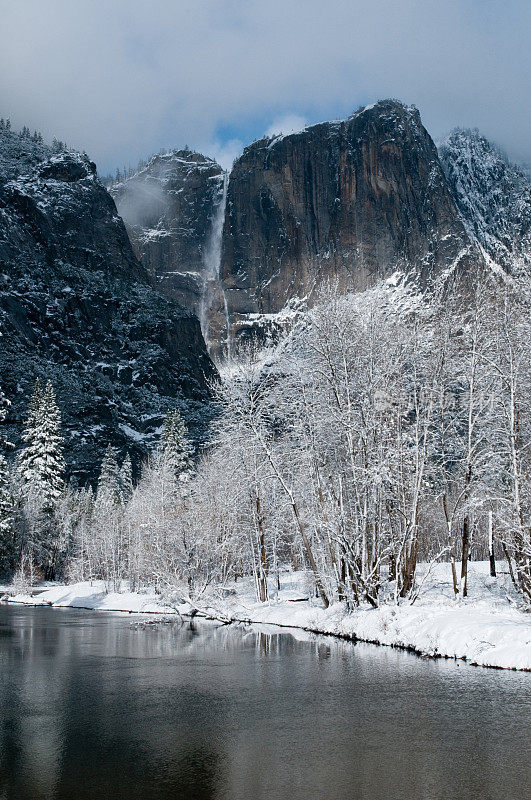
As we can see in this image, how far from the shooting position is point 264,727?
43.3 feet

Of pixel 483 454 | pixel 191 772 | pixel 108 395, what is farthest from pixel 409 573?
pixel 108 395

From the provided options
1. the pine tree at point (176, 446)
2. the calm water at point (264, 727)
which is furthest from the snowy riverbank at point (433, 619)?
the pine tree at point (176, 446)

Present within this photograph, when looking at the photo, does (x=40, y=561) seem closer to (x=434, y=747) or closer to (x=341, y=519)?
(x=341, y=519)

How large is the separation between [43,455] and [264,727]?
69826 millimetres

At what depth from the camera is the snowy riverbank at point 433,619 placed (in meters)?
18.7

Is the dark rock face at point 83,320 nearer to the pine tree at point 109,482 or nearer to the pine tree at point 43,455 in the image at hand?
the pine tree at point 109,482

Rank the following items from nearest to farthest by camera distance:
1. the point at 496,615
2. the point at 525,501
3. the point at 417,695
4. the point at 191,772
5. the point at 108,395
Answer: the point at 191,772
the point at 417,695
the point at 496,615
the point at 525,501
the point at 108,395

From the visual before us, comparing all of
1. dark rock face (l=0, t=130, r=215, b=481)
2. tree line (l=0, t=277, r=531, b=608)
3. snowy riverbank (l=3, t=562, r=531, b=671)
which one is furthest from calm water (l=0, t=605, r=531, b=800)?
dark rock face (l=0, t=130, r=215, b=481)

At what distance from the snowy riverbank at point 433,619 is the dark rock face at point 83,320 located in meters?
85.0

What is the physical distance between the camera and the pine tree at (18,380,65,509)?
7538 centimetres

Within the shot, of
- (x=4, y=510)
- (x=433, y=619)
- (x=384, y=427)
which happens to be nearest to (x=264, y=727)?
(x=433, y=619)

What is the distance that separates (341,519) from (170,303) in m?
164

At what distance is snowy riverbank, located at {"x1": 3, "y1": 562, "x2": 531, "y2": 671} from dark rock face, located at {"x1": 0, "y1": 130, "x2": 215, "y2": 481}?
85017mm

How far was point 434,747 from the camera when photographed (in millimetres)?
11539
